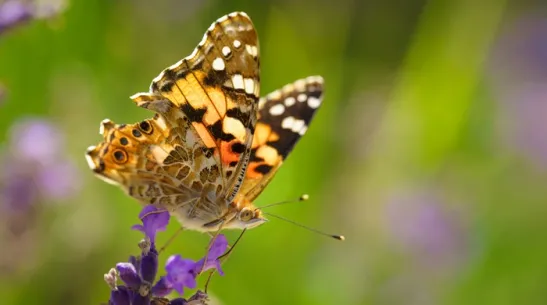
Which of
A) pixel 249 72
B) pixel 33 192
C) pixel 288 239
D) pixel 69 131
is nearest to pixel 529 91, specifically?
pixel 288 239

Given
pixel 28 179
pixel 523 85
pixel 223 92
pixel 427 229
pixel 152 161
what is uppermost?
pixel 223 92

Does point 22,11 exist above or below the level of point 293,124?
above

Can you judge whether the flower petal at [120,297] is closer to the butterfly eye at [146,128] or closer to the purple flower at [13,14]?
the butterfly eye at [146,128]

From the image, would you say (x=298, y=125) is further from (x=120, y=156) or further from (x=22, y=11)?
(x=22, y=11)

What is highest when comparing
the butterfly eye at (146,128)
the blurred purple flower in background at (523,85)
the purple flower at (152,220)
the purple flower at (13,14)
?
the purple flower at (13,14)

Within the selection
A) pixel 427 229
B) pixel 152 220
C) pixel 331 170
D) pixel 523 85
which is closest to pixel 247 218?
pixel 152 220

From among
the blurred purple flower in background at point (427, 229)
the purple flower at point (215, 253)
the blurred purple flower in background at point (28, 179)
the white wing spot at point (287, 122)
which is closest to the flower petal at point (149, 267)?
the purple flower at point (215, 253)

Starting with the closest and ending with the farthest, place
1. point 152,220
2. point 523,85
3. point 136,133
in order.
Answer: point 152,220 → point 136,133 → point 523,85
